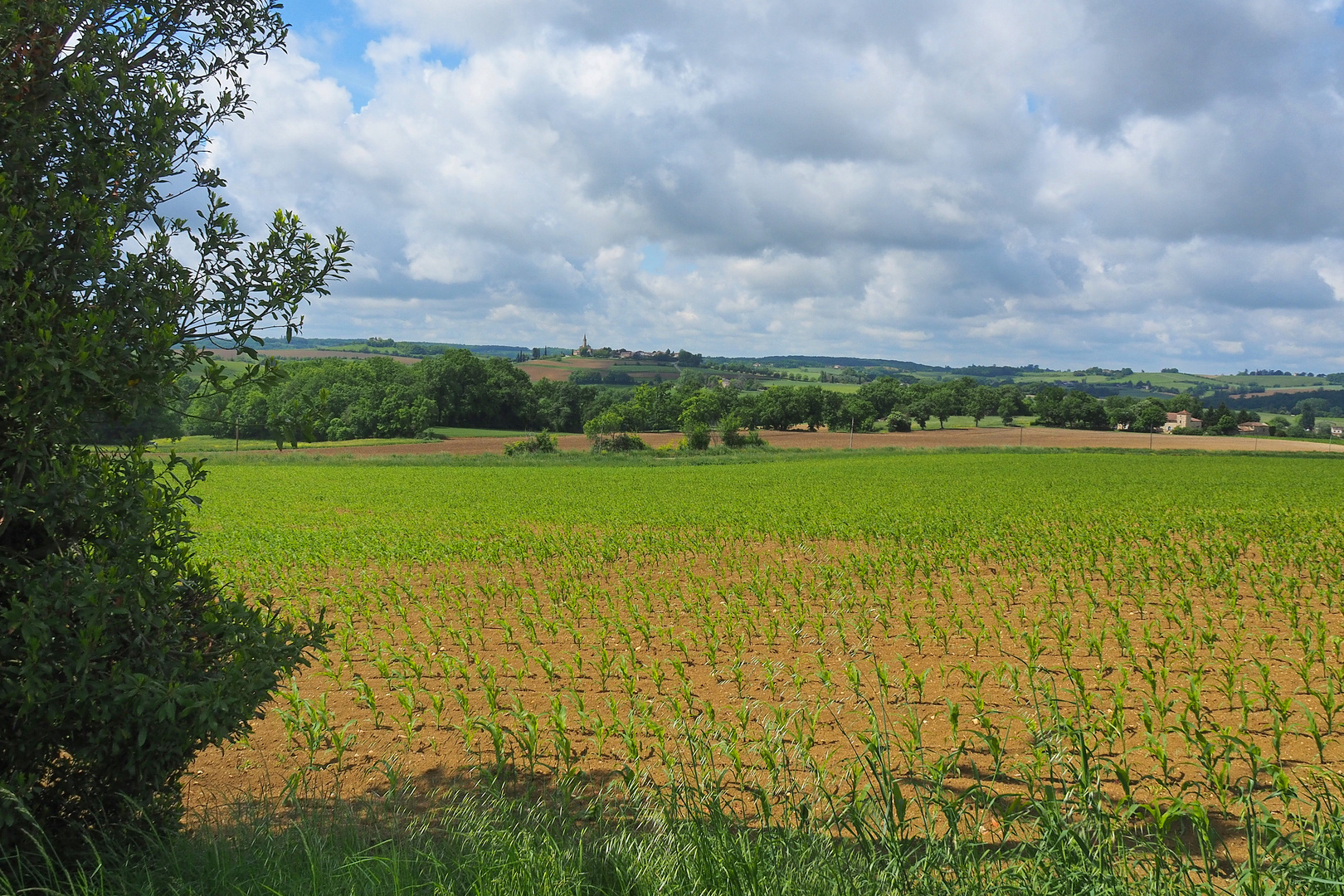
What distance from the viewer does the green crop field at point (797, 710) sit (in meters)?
3.81

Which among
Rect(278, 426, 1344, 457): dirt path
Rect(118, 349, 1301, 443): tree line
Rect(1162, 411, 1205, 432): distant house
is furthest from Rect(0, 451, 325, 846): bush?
Rect(1162, 411, 1205, 432): distant house

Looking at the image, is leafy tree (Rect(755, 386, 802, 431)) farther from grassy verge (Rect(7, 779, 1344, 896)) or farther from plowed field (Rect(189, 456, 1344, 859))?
grassy verge (Rect(7, 779, 1344, 896))

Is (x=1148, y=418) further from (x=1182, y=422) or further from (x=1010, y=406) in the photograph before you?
(x=1010, y=406)

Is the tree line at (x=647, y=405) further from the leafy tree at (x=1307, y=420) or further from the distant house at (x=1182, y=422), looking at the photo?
the leafy tree at (x=1307, y=420)

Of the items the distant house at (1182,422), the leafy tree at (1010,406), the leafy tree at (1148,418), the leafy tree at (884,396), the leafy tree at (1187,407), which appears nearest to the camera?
the distant house at (1182,422)

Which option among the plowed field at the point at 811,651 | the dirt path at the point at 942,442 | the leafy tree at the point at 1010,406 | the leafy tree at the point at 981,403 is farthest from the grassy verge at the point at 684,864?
the leafy tree at the point at 1010,406

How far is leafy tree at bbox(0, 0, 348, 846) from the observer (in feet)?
11.4

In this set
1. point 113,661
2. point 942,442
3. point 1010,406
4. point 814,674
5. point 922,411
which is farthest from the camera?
point 1010,406

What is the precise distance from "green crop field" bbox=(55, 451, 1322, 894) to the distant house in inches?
3738

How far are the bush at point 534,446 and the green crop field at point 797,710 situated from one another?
1721 inches

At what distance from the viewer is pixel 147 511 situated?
384cm

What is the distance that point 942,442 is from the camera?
268 feet

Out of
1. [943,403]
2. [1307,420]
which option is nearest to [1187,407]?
[1307,420]

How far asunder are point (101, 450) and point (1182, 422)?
132942mm
